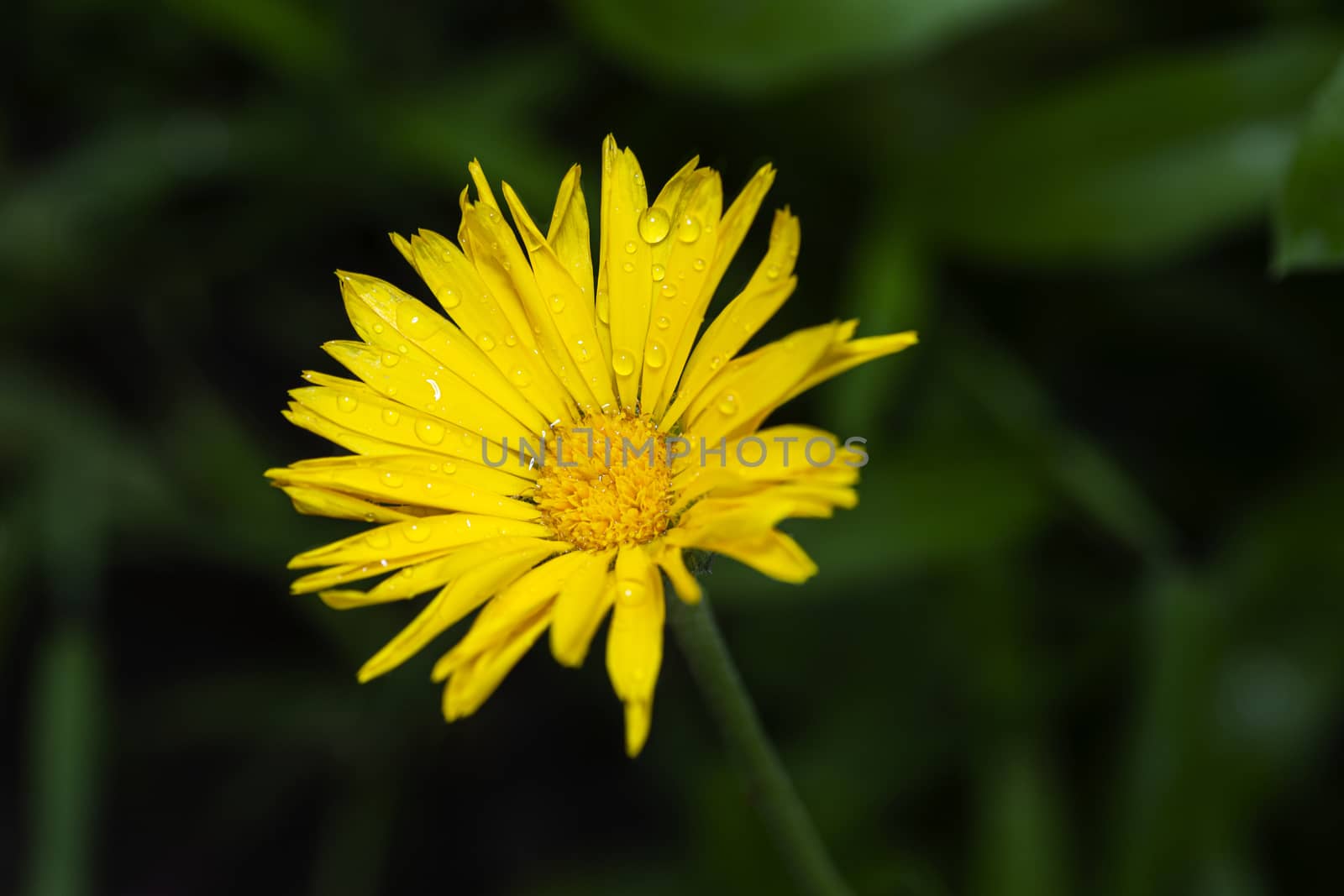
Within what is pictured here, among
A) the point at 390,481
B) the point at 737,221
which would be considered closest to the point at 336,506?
the point at 390,481

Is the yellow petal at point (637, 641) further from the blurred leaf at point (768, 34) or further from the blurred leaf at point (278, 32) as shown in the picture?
the blurred leaf at point (278, 32)

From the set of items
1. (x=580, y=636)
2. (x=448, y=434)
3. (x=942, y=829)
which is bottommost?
(x=942, y=829)

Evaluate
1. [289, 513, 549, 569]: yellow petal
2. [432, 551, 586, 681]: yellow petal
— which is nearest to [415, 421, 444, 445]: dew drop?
[289, 513, 549, 569]: yellow petal

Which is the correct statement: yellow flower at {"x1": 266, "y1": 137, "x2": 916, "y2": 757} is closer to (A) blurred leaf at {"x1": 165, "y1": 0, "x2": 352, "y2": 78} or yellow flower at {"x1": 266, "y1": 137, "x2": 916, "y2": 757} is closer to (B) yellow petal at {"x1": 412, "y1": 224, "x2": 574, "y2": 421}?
(B) yellow petal at {"x1": 412, "y1": 224, "x2": 574, "y2": 421}

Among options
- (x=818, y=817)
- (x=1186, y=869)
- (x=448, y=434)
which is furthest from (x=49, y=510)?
(x=1186, y=869)

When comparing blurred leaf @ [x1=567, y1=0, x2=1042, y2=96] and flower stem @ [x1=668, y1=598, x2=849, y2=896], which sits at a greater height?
blurred leaf @ [x1=567, y1=0, x2=1042, y2=96]

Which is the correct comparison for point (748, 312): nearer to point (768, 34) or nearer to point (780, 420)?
point (768, 34)

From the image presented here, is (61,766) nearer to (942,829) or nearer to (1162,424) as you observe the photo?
(942,829)
